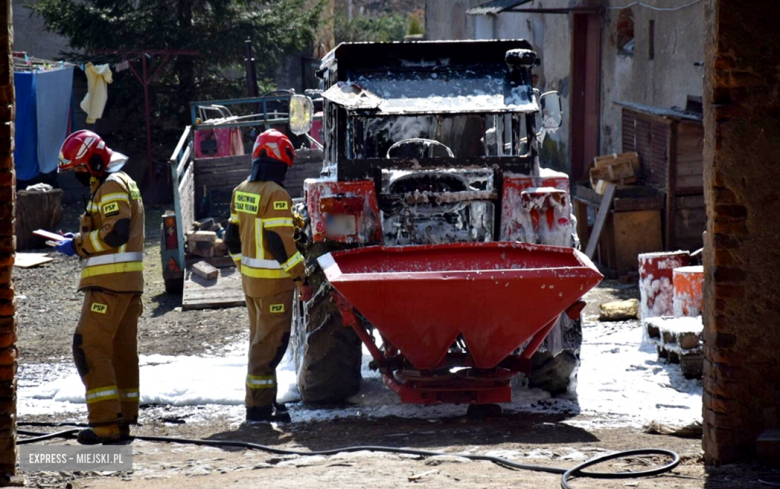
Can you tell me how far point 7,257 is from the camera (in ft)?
15.0

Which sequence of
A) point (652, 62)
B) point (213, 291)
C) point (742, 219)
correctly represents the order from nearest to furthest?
point (742, 219), point (213, 291), point (652, 62)

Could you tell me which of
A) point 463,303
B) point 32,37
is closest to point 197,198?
point 463,303

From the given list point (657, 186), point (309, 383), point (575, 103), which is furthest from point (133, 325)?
point (575, 103)

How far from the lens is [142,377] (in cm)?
746

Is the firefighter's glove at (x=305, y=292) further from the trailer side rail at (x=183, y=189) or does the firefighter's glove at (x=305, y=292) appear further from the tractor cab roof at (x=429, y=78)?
the trailer side rail at (x=183, y=189)

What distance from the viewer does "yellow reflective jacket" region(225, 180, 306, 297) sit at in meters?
6.34

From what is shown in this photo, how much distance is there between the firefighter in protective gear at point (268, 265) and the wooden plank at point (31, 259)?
696cm

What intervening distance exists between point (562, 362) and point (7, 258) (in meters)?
3.41

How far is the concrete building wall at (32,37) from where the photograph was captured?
72.8 ft

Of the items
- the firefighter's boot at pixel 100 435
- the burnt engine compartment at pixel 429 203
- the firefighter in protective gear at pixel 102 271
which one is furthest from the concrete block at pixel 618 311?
the firefighter's boot at pixel 100 435

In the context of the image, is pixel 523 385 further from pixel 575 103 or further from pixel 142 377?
pixel 575 103

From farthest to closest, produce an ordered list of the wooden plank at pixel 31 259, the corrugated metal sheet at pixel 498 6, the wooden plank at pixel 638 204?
the corrugated metal sheet at pixel 498 6
the wooden plank at pixel 31 259
the wooden plank at pixel 638 204

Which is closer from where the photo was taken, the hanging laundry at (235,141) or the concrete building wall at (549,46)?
the hanging laundry at (235,141)

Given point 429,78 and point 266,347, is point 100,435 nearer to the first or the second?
point 266,347
